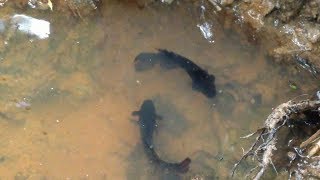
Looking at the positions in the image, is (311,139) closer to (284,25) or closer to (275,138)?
(275,138)

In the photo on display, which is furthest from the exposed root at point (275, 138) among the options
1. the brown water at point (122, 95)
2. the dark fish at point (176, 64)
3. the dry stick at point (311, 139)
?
the dark fish at point (176, 64)

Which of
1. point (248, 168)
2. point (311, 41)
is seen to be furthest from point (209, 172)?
point (311, 41)

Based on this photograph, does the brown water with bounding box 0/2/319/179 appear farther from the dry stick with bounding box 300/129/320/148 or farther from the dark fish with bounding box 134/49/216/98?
the dry stick with bounding box 300/129/320/148

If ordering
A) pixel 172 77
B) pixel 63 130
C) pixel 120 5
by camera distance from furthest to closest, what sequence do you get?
A: pixel 120 5 < pixel 172 77 < pixel 63 130

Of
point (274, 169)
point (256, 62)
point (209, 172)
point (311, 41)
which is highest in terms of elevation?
point (311, 41)

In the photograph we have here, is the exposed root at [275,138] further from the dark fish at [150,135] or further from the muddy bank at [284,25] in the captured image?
the muddy bank at [284,25]

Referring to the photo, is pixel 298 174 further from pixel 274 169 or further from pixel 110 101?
pixel 110 101
